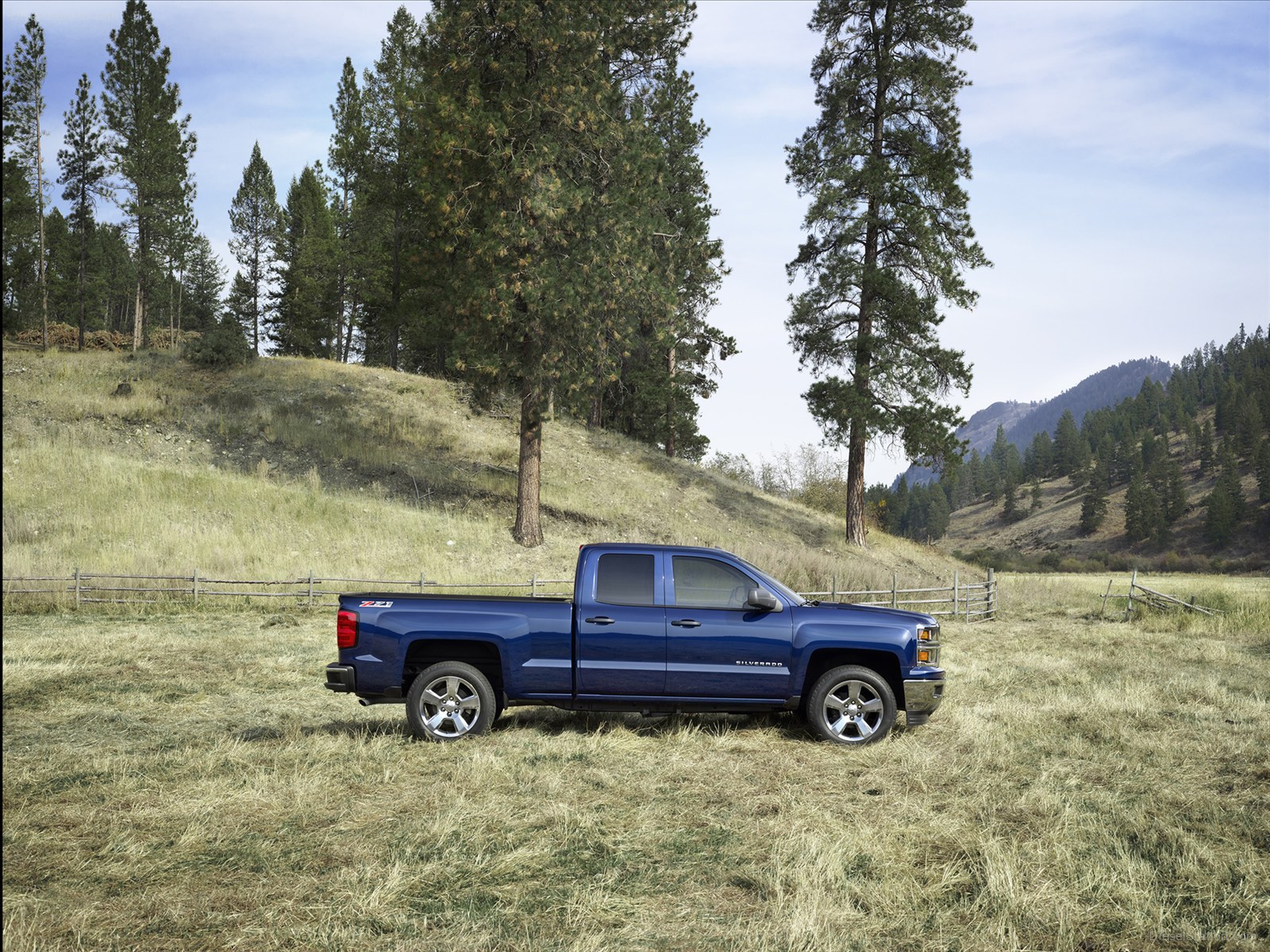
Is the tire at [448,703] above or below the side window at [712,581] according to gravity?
below

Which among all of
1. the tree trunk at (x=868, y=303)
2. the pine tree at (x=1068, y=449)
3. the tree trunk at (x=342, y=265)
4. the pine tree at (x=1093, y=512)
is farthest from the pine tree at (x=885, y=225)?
the pine tree at (x=1068, y=449)

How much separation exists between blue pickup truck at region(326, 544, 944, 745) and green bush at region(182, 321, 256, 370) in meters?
31.9

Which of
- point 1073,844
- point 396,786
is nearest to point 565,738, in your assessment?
point 396,786

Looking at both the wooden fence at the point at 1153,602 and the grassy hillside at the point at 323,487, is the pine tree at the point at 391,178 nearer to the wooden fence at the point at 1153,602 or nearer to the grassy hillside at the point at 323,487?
the grassy hillside at the point at 323,487

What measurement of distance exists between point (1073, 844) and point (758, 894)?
2.22 m

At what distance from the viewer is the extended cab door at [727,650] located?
354 inches

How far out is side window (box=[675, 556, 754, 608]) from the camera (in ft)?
30.6

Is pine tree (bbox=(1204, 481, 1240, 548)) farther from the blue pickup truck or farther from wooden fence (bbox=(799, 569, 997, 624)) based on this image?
the blue pickup truck

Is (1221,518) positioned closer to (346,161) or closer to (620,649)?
(346,161)

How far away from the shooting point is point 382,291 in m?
45.4

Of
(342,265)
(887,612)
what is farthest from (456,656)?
(342,265)

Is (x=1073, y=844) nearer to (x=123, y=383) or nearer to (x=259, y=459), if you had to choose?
(x=259, y=459)

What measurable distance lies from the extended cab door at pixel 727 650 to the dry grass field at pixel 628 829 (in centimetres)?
52

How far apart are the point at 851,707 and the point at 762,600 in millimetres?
1415
